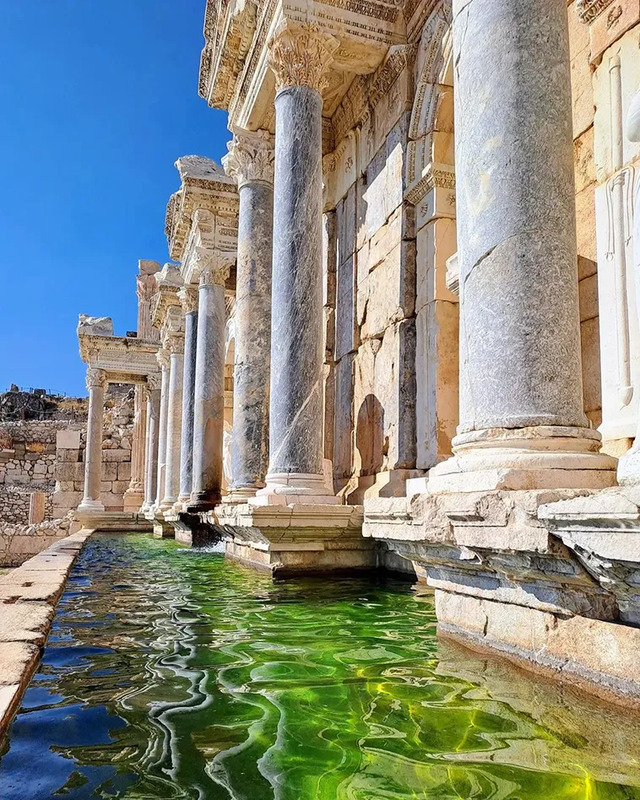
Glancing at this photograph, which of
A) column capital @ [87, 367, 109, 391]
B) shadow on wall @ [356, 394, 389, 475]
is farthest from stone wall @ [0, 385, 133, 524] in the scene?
shadow on wall @ [356, 394, 389, 475]

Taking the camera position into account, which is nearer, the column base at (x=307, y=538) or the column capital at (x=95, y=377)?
the column base at (x=307, y=538)

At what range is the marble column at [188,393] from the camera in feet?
51.8

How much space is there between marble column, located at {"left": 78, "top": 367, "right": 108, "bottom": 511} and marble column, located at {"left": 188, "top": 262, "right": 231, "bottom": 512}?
36.3ft

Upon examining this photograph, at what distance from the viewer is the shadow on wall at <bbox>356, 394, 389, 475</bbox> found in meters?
9.07

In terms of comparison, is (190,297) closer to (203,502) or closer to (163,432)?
(203,502)

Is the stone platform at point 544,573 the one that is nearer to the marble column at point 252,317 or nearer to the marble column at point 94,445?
the marble column at point 252,317

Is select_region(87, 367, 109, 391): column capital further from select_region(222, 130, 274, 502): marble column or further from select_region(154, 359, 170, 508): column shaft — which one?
select_region(222, 130, 274, 502): marble column

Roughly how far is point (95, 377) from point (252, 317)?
17221 mm

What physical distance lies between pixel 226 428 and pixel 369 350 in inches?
413

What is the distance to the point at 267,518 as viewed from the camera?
24.3 feet

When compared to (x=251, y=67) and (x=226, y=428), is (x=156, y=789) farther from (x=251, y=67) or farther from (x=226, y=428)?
(x=226, y=428)

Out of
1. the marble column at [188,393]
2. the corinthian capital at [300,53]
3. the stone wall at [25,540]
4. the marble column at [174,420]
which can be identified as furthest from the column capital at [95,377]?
the corinthian capital at [300,53]

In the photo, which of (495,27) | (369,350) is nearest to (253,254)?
(369,350)

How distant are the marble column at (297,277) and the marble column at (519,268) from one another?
3869mm
